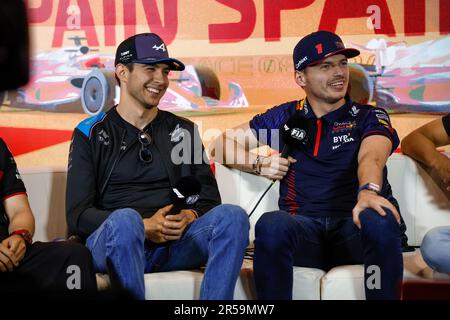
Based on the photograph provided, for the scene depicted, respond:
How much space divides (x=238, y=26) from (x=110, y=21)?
71cm

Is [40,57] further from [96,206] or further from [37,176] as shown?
[96,206]

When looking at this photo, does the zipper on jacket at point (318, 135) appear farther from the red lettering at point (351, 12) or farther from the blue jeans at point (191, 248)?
the red lettering at point (351, 12)

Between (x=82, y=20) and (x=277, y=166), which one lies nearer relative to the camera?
(x=277, y=166)

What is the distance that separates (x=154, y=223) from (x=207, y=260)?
23 centimetres

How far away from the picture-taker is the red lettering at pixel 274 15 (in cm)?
371

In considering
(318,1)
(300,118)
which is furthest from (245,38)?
(300,118)

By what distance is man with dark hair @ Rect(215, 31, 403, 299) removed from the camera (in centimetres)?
222

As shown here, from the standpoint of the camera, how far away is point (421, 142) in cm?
288

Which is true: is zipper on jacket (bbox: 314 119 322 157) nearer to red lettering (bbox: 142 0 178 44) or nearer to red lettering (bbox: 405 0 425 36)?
red lettering (bbox: 405 0 425 36)

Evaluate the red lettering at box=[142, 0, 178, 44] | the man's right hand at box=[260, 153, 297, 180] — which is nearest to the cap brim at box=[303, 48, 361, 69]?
the man's right hand at box=[260, 153, 297, 180]

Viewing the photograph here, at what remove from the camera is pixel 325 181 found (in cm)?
272

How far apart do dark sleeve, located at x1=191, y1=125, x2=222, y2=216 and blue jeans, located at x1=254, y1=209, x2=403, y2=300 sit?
0.32 m

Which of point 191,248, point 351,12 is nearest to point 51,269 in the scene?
point 191,248

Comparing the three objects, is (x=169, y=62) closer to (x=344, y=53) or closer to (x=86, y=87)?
(x=344, y=53)
